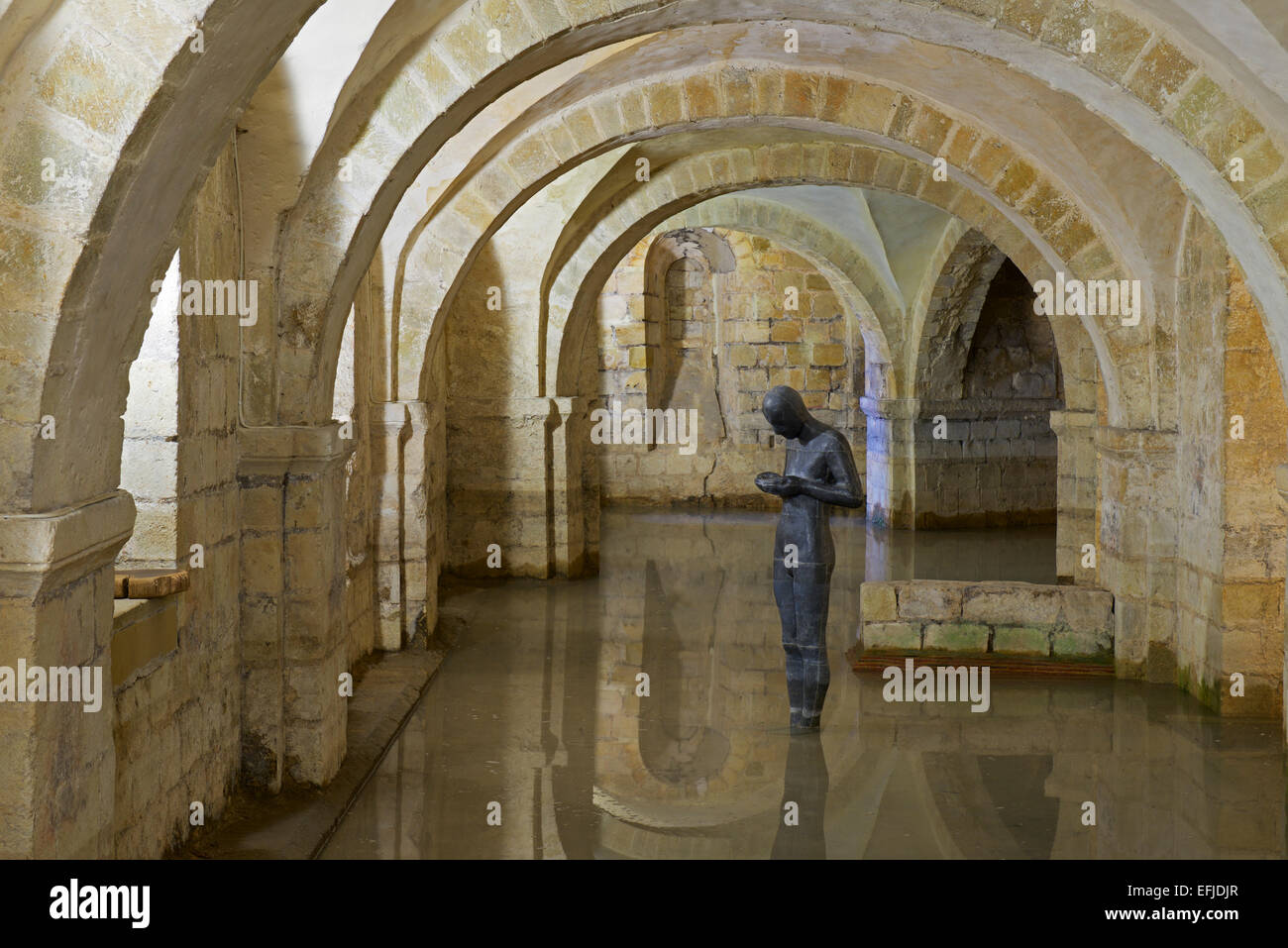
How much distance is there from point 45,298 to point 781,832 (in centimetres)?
324

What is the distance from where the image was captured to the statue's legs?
6020 millimetres

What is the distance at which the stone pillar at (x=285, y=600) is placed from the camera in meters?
5.09

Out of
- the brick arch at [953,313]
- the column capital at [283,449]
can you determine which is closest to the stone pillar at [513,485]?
the brick arch at [953,313]

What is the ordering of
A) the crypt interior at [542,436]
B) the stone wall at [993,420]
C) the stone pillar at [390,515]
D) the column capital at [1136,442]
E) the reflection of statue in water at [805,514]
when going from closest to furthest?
the crypt interior at [542,436] → the reflection of statue in water at [805,514] → the column capital at [1136,442] → the stone pillar at [390,515] → the stone wall at [993,420]

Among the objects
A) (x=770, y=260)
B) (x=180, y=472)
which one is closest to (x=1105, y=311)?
(x=180, y=472)

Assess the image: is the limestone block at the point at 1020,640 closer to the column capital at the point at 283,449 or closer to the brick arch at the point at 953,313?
the column capital at the point at 283,449

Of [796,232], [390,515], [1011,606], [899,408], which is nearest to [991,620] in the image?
[1011,606]

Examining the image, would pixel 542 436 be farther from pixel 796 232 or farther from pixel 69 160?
pixel 69 160

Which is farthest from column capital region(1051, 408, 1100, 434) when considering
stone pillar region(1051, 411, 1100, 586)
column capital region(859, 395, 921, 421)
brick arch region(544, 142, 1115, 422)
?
column capital region(859, 395, 921, 421)

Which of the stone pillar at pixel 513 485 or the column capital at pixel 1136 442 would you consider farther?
the stone pillar at pixel 513 485

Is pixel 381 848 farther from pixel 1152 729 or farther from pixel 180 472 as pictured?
pixel 1152 729

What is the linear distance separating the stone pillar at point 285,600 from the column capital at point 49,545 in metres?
2.01

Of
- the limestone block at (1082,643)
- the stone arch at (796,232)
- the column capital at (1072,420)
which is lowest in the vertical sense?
the limestone block at (1082,643)

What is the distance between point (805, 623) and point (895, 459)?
863cm
